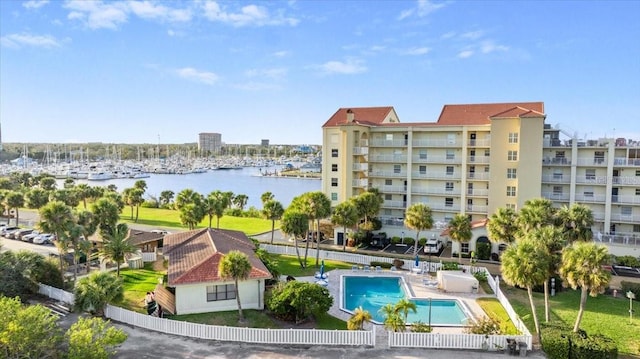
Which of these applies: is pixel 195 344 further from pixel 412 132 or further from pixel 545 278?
pixel 412 132

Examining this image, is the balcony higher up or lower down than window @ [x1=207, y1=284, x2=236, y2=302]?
higher up

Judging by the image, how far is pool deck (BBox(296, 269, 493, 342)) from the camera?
26466 millimetres

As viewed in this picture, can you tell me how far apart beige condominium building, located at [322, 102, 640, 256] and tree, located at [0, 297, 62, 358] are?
35.1 metres

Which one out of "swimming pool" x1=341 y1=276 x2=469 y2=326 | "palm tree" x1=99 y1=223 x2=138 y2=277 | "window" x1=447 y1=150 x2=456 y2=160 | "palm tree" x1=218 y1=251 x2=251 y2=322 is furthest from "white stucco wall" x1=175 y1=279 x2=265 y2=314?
"window" x1=447 y1=150 x2=456 y2=160

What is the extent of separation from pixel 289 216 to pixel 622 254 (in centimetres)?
3159

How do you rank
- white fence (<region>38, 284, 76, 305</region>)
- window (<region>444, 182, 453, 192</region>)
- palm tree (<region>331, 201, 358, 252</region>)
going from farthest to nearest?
window (<region>444, 182, 453, 192</region>) < palm tree (<region>331, 201, 358, 252</region>) < white fence (<region>38, 284, 76, 305</region>)

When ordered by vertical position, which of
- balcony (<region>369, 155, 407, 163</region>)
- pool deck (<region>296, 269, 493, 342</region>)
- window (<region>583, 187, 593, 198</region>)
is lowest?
pool deck (<region>296, 269, 493, 342</region>)

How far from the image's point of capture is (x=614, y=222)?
146 feet

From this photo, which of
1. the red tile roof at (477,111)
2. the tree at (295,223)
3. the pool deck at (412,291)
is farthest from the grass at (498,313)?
the red tile roof at (477,111)

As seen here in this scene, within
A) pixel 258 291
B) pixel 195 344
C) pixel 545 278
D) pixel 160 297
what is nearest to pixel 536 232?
pixel 545 278

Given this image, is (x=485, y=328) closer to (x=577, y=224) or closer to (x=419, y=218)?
(x=577, y=224)

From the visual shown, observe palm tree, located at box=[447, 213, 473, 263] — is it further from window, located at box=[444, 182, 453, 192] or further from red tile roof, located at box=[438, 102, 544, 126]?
red tile roof, located at box=[438, 102, 544, 126]

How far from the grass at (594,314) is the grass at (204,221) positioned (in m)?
33.9

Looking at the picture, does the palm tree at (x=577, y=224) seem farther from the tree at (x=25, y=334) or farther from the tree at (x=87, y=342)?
the tree at (x=25, y=334)
